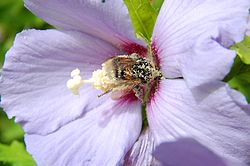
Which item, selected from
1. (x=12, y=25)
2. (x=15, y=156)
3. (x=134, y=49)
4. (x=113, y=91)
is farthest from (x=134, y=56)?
(x=12, y=25)

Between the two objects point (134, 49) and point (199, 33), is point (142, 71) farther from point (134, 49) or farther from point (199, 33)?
point (199, 33)

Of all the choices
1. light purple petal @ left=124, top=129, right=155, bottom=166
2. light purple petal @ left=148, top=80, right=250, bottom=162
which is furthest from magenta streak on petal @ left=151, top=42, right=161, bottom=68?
light purple petal @ left=124, top=129, right=155, bottom=166

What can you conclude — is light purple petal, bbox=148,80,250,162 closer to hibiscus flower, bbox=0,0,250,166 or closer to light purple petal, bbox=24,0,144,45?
hibiscus flower, bbox=0,0,250,166

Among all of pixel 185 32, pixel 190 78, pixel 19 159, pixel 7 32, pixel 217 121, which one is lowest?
pixel 19 159

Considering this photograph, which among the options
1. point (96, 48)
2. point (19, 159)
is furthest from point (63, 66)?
point (19, 159)

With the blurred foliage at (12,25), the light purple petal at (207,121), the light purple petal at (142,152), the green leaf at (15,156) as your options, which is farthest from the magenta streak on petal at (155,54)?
the blurred foliage at (12,25)

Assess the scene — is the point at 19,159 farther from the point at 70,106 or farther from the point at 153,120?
the point at 153,120
